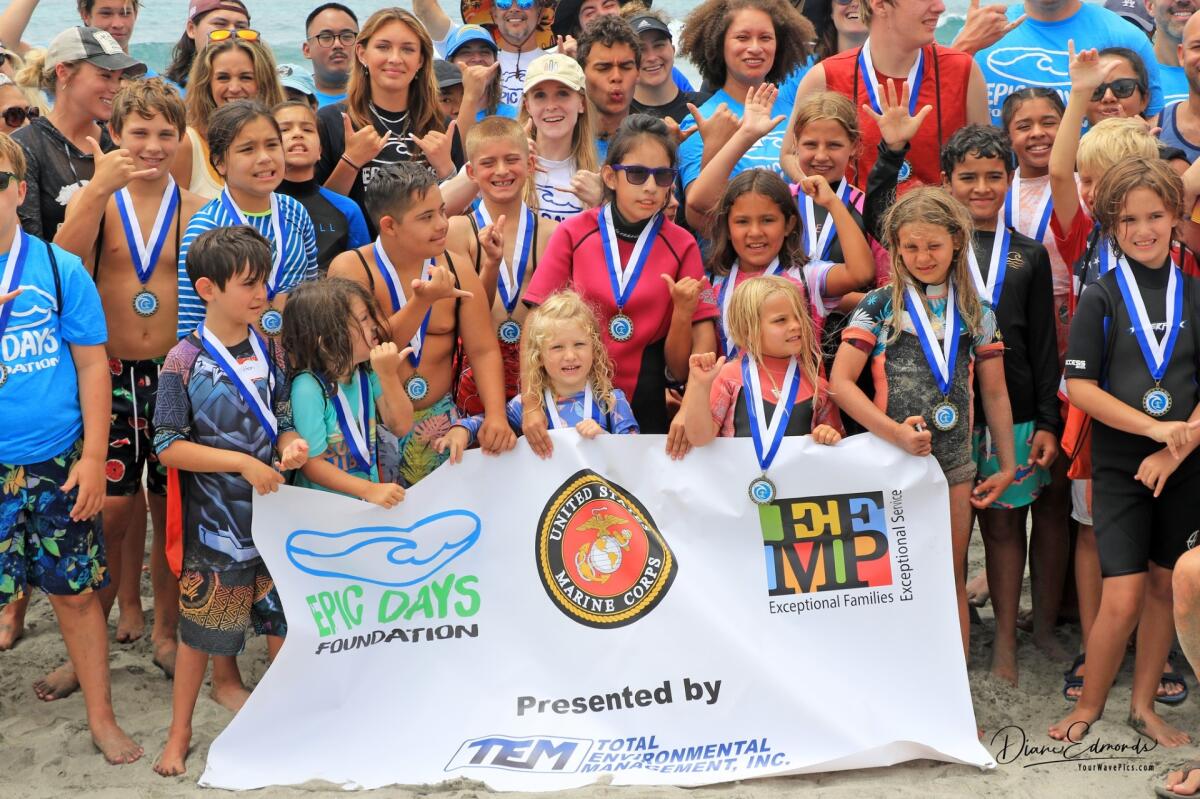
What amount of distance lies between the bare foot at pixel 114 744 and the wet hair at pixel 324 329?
1.56 meters

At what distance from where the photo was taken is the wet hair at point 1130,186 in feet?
15.8

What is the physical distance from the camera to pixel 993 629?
5957mm

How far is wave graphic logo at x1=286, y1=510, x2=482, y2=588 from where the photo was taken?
489 centimetres

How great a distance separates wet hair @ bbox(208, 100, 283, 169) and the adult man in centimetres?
238

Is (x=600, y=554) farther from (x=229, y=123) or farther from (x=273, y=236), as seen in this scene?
(x=229, y=123)

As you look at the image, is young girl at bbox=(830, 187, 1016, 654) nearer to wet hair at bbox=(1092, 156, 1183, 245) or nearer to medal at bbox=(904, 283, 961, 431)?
medal at bbox=(904, 283, 961, 431)

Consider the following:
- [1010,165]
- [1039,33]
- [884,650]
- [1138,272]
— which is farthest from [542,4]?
[884,650]

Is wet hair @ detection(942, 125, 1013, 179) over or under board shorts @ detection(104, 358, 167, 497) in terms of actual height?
over

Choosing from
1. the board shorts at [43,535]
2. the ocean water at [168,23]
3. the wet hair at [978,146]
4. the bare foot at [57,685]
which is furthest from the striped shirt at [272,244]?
the ocean water at [168,23]

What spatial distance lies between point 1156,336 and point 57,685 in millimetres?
4686

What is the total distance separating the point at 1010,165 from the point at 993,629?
2.15 m

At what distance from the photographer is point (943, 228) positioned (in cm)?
490

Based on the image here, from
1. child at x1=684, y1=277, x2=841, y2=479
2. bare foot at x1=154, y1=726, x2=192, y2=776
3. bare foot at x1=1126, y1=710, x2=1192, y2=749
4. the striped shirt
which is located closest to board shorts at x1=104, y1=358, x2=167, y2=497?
the striped shirt

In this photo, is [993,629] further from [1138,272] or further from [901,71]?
[901,71]
